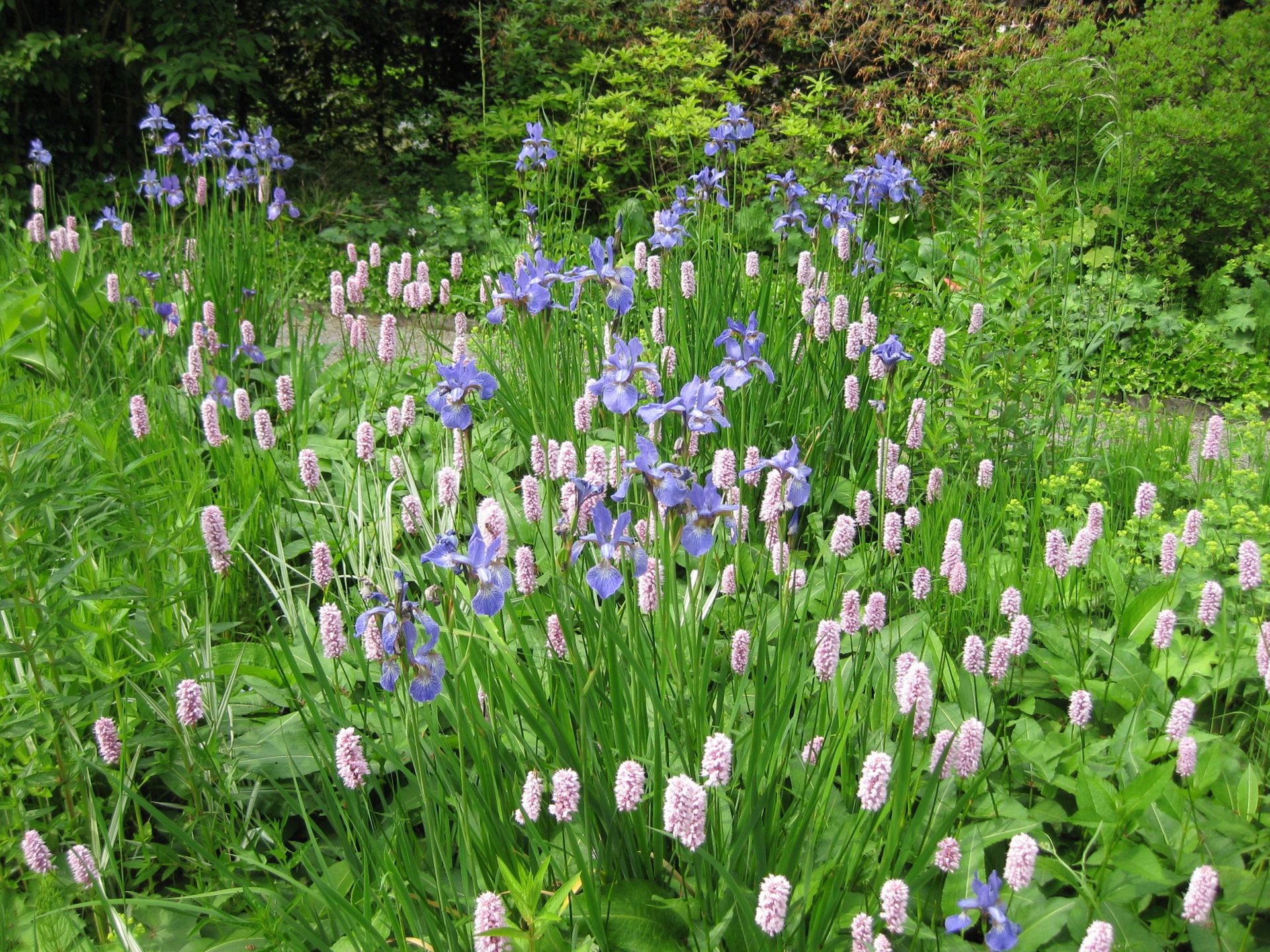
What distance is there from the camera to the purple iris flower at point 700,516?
61.8 inches

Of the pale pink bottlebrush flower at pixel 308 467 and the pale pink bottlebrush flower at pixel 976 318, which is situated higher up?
the pale pink bottlebrush flower at pixel 976 318

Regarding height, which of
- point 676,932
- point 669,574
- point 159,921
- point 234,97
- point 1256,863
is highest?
point 234,97

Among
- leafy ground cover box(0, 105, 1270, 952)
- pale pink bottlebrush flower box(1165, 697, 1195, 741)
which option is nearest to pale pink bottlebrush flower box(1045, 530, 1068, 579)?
leafy ground cover box(0, 105, 1270, 952)

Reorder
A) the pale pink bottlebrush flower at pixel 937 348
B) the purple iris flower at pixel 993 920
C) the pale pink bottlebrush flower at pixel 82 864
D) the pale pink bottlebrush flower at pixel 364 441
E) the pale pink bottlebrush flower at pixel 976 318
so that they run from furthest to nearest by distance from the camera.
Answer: the pale pink bottlebrush flower at pixel 976 318
the pale pink bottlebrush flower at pixel 937 348
the pale pink bottlebrush flower at pixel 364 441
the pale pink bottlebrush flower at pixel 82 864
the purple iris flower at pixel 993 920

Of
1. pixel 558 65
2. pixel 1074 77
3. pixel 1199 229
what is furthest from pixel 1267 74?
pixel 558 65

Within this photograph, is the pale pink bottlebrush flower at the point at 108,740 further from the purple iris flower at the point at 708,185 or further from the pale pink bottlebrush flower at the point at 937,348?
the purple iris flower at the point at 708,185

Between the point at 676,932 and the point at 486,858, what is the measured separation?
1.10ft

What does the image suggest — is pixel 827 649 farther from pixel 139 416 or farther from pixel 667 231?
pixel 667 231

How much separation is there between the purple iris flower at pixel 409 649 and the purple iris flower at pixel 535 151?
254 centimetres

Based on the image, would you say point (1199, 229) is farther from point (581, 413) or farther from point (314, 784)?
point (314, 784)

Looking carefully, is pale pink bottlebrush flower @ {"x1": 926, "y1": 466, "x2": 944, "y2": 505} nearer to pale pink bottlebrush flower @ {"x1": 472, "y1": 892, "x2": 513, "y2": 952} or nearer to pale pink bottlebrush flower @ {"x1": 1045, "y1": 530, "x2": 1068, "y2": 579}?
pale pink bottlebrush flower @ {"x1": 1045, "y1": 530, "x2": 1068, "y2": 579}

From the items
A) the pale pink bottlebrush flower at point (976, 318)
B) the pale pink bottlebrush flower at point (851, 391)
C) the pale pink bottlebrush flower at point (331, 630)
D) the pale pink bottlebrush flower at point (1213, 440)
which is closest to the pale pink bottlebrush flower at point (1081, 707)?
the pale pink bottlebrush flower at point (851, 391)

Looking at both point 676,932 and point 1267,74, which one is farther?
point 1267,74

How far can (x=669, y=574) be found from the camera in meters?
1.64
